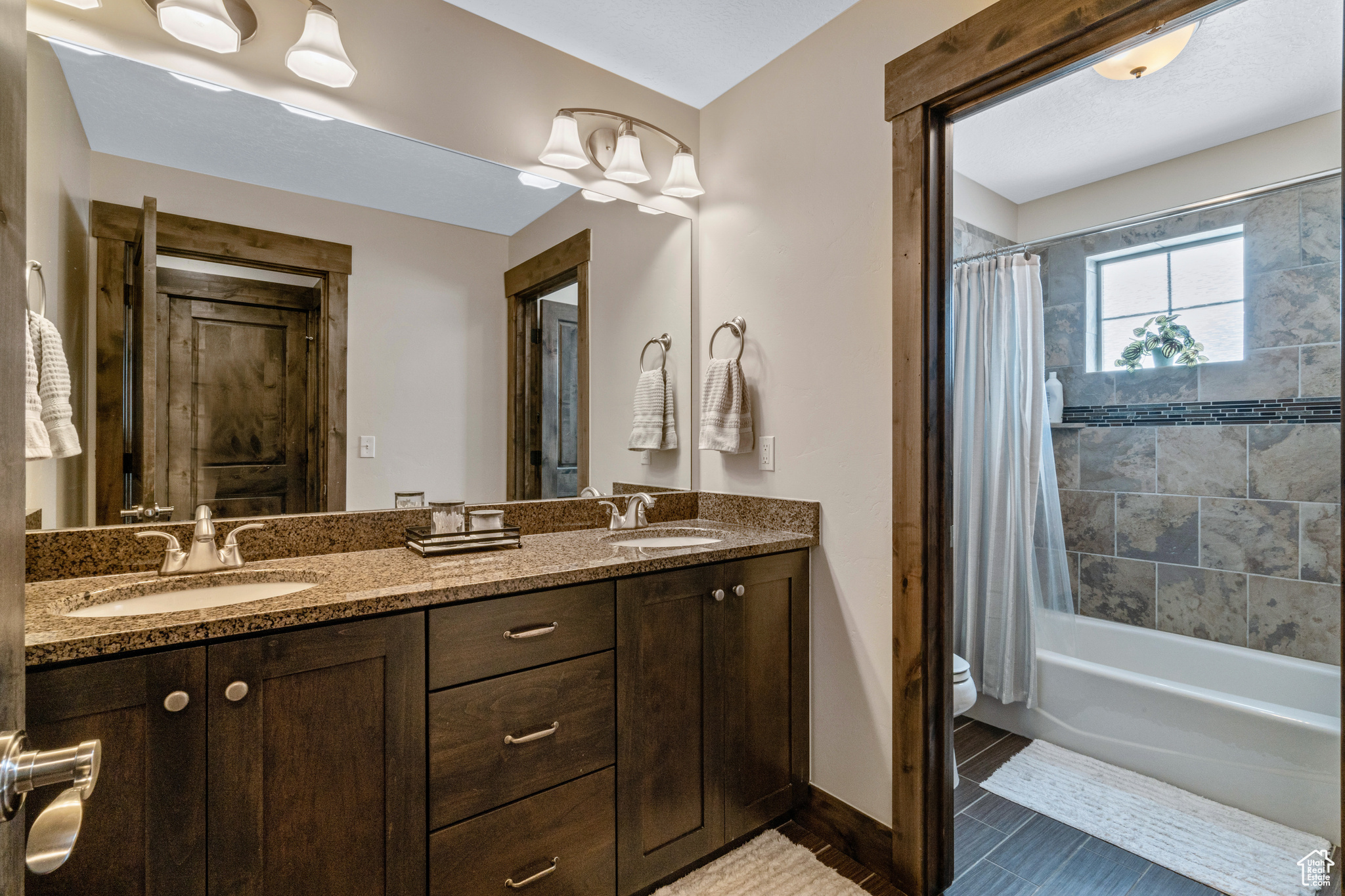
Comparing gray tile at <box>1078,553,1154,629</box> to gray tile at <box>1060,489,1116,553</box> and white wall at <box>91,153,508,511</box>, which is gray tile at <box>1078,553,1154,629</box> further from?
white wall at <box>91,153,508,511</box>

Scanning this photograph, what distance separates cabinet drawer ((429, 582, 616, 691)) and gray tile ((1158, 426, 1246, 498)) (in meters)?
2.51

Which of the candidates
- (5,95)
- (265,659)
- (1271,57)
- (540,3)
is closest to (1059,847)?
(265,659)

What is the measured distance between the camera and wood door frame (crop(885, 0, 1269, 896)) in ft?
5.42

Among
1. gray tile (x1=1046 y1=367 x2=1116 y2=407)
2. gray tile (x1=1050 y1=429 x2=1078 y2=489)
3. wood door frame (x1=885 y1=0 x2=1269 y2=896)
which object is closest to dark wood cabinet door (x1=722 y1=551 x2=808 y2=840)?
wood door frame (x1=885 y1=0 x2=1269 y2=896)

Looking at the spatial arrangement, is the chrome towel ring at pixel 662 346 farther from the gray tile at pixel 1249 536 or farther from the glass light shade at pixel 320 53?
the gray tile at pixel 1249 536

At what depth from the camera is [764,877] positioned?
5.59 feet

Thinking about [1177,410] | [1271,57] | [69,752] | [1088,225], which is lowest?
[69,752]

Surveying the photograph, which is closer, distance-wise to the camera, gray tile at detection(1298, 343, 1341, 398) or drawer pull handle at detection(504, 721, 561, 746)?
drawer pull handle at detection(504, 721, 561, 746)

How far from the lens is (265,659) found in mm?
1095

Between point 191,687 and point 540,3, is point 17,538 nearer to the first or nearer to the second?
point 191,687

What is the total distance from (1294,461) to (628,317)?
8.29 ft

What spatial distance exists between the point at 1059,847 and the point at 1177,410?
1.83 metres

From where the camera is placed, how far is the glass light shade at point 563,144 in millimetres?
1987

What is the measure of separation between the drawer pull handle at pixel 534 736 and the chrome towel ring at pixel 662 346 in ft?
4.22
